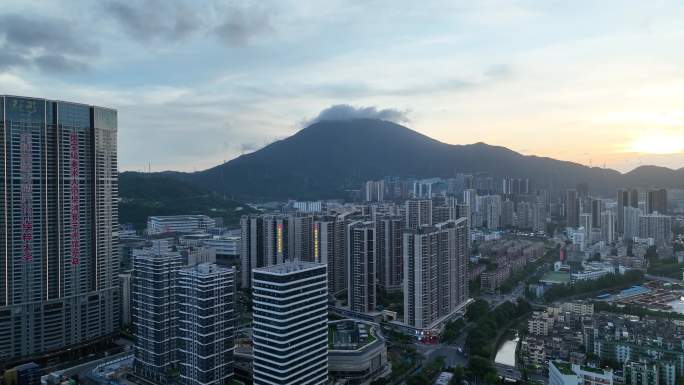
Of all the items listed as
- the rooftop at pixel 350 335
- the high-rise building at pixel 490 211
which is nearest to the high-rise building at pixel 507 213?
the high-rise building at pixel 490 211

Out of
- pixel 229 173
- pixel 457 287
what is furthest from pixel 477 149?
pixel 457 287

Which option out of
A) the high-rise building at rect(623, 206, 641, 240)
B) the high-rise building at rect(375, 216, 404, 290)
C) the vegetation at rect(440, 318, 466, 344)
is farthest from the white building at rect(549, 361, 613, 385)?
the high-rise building at rect(623, 206, 641, 240)

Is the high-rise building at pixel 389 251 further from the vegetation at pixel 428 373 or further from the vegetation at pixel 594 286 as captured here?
the vegetation at pixel 428 373

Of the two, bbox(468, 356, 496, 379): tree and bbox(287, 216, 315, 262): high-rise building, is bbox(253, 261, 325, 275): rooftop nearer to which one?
bbox(468, 356, 496, 379): tree

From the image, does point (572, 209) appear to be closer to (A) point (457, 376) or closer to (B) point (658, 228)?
(B) point (658, 228)

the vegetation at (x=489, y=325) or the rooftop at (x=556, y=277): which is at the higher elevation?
the rooftop at (x=556, y=277)

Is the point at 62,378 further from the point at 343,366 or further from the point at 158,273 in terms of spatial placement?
the point at 343,366
